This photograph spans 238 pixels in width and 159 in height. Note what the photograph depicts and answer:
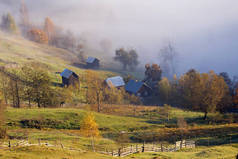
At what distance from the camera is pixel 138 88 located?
339 ft

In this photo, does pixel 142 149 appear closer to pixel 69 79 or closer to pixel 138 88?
pixel 69 79

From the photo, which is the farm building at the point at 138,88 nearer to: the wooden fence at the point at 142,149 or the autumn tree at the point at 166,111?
the autumn tree at the point at 166,111

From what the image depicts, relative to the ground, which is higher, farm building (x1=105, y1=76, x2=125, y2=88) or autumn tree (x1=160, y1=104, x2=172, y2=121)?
farm building (x1=105, y1=76, x2=125, y2=88)

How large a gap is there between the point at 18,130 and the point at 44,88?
17855mm

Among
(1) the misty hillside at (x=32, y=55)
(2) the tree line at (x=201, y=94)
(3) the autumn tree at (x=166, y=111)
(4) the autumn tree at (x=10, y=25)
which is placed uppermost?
(4) the autumn tree at (x=10, y=25)

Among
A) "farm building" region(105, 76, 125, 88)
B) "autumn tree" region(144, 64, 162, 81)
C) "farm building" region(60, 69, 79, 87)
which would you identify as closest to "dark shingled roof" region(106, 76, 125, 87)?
"farm building" region(105, 76, 125, 88)

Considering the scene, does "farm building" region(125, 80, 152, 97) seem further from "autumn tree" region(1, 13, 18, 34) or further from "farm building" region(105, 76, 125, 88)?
"autumn tree" region(1, 13, 18, 34)

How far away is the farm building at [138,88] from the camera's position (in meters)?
104

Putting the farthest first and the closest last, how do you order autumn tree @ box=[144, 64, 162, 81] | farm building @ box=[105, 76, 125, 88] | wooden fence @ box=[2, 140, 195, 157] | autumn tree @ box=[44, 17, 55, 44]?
autumn tree @ box=[44, 17, 55, 44] < autumn tree @ box=[144, 64, 162, 81] < farm building @ box=[105, 76, 125, 88] < wooden fence @ box=[2, 140, 195, 157]

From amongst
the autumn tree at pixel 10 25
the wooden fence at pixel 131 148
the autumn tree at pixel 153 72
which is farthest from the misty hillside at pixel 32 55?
the wooden fence at pixel 131 148

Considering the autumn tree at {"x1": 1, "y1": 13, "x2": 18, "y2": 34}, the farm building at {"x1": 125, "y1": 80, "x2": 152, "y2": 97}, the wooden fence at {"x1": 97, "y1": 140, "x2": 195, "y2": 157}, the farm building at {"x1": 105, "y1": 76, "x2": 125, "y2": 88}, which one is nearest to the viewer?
the wooden fence at {"x1": 97, "y1": 140, "x2": 195, "y2": 157}

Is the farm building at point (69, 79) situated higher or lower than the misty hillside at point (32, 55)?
lower

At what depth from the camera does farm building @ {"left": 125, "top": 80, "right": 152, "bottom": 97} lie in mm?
103769

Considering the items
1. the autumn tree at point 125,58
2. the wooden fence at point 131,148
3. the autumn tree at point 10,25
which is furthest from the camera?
the autumn tree at point 10,25
